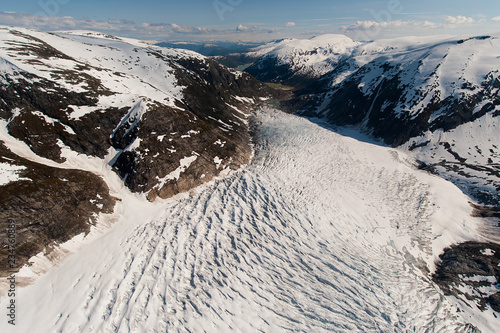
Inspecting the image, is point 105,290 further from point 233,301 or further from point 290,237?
point 290,237

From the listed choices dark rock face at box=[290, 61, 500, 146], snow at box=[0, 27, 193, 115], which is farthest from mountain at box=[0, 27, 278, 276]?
dark rock face at box=[290, 61, 500, 146]

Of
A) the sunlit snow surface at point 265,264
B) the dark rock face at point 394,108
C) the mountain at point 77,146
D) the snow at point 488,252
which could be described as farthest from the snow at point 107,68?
the snow at point 488,252

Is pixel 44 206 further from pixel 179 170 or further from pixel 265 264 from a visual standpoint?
pixel 265 264

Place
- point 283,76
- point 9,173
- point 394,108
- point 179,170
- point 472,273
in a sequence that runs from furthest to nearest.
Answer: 1. point 283,76
2. point 394,108
3. point 179,170
4. point 472,273
5. point 9,173

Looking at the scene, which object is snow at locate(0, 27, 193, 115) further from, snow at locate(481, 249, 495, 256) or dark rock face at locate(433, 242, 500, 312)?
snow at locate(481, 249, 495, 256)

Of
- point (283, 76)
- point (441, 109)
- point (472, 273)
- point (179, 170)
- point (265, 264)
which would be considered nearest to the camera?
point (265, 264)

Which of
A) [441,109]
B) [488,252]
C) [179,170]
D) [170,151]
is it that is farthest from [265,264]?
[441,109]

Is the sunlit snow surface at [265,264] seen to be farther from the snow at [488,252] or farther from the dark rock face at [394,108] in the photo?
the dark rock face at [394,108]
